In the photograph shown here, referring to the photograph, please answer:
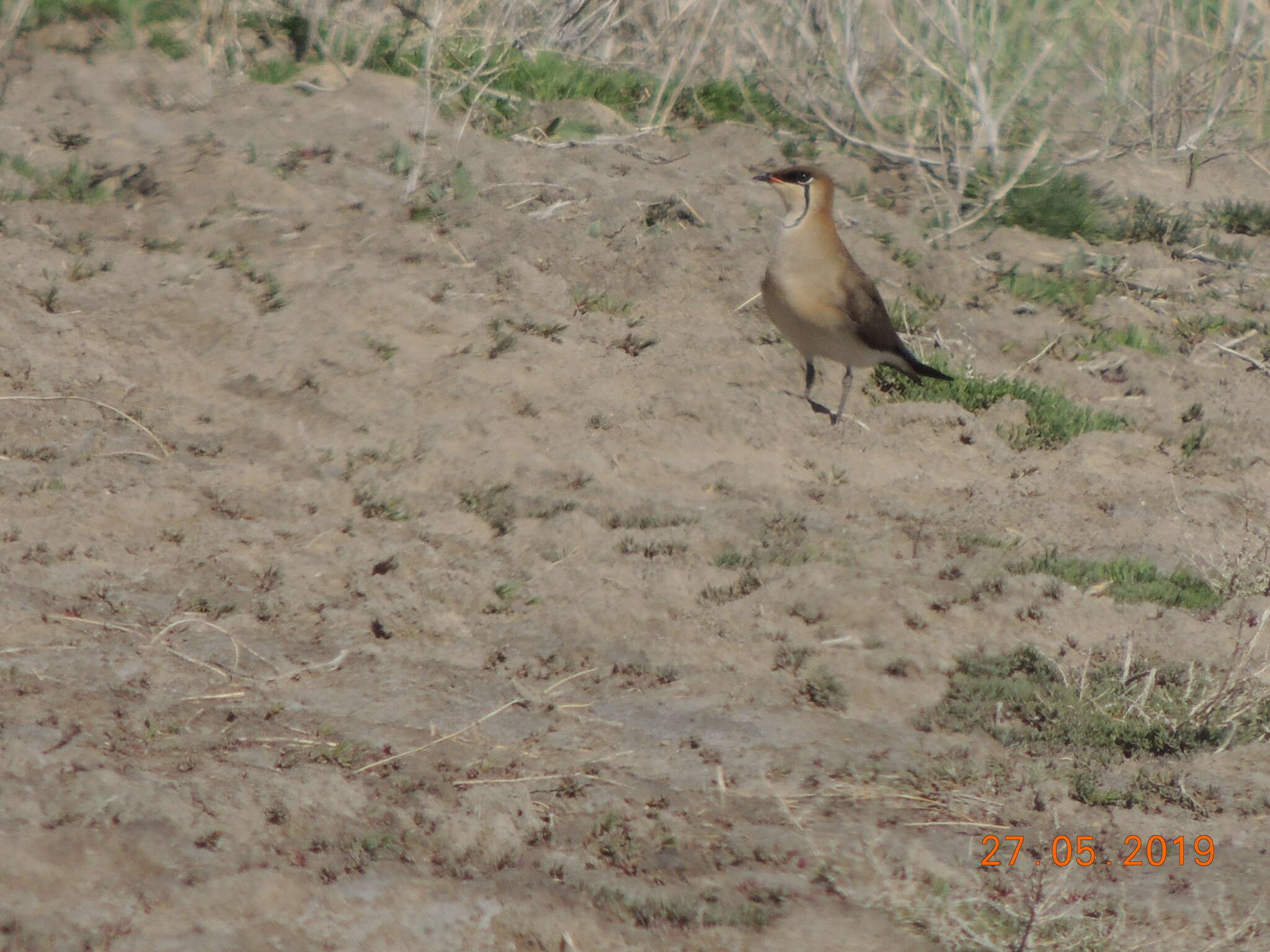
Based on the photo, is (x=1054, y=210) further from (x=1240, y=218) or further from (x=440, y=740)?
(x=440, y=740)

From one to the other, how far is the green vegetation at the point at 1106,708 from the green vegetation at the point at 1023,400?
1735mm

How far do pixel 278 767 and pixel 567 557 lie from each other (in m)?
1.34

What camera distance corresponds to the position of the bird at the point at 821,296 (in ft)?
17.5

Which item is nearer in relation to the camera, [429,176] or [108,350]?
[108,350]

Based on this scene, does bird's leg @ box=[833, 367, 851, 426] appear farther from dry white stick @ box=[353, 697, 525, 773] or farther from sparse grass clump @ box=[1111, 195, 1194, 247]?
sparse grass clump @ box=[1111, 195, 1194, 247]

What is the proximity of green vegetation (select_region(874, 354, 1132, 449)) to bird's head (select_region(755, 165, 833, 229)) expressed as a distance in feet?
2.58

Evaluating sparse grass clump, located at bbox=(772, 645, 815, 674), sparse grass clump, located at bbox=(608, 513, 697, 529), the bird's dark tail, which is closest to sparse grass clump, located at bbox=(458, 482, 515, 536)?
sparse grass clump, located at bbox=(608, 513, 697, 529)

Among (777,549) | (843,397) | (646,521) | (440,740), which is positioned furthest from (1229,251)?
(440,740)

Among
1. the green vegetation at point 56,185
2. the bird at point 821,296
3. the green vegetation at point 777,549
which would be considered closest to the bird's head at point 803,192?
the bird at point 821,296

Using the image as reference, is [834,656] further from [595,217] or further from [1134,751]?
[595,217]

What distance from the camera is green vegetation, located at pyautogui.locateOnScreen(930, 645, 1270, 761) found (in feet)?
11.6

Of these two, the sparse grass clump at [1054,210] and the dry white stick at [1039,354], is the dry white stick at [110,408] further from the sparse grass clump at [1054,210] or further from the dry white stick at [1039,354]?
the sparse grass clump at [1054,210]

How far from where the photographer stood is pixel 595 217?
6.39m

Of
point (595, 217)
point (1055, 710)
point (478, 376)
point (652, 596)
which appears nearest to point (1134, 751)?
point (1055, 710)
